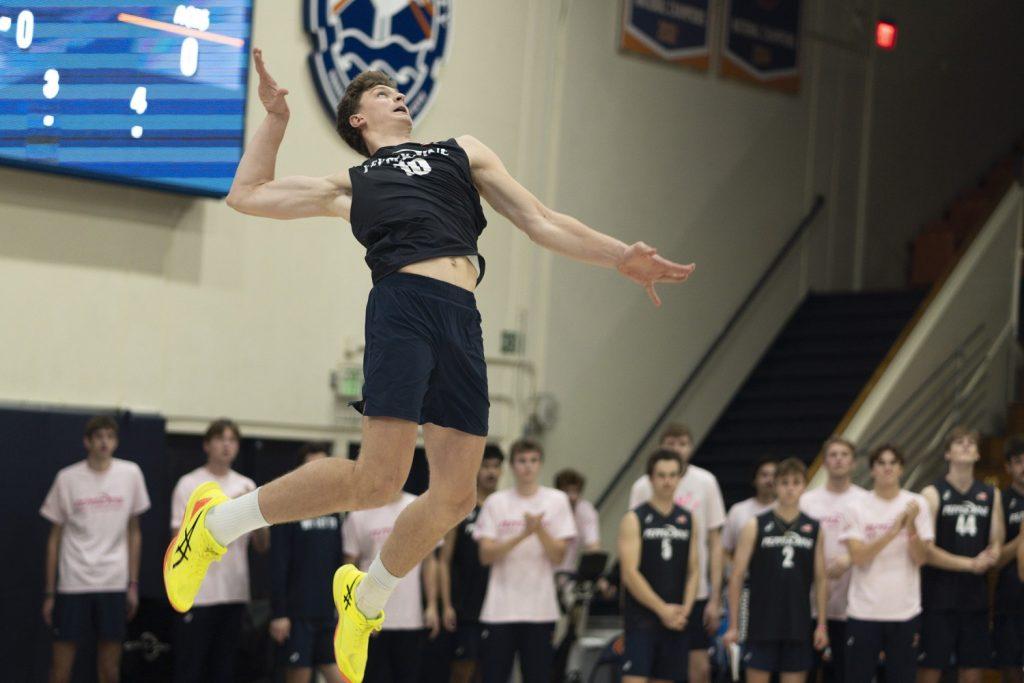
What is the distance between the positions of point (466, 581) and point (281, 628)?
142 cm

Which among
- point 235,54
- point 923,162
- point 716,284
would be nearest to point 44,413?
point 235,54

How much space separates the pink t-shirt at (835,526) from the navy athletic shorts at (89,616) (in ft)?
14.8

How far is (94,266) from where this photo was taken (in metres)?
10.3

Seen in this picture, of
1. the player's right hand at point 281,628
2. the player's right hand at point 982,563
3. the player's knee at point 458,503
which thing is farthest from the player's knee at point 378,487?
the player's right hand at point 982,563

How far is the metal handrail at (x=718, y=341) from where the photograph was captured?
13.2m

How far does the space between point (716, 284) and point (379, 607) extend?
30.6ft

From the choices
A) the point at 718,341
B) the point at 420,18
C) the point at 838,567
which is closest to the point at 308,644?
the point at 838,567

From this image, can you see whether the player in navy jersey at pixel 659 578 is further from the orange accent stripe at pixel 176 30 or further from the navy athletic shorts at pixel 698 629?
the orange accent stripe at pixel 176 30

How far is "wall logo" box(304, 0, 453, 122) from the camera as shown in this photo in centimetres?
1138

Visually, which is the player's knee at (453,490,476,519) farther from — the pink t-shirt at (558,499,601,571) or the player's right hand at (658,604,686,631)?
the pink t-shirt at (558,499,601,571)

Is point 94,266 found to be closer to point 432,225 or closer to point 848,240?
point 432,225

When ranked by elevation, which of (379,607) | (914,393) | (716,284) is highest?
(716,284)

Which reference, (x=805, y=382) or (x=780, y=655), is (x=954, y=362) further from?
(x=780, y=655)

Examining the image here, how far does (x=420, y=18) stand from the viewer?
1198cm
